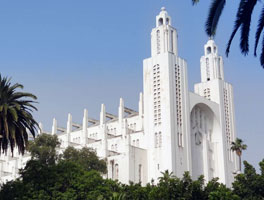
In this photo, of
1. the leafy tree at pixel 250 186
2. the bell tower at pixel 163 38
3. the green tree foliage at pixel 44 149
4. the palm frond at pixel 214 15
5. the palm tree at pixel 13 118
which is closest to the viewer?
the palm frond at pixel 214 15

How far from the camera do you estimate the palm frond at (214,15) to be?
17062 millimetres

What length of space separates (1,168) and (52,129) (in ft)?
40.2

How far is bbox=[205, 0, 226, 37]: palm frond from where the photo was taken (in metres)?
17.1

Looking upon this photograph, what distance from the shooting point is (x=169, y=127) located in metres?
65.7

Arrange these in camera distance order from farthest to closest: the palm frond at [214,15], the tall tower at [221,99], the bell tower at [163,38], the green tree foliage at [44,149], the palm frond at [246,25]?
the tall tower at [221,99], the bell tower at [163,38], the green tree foliage at [44,149], the palm frond at [214,15], the palm frond at [246,25]

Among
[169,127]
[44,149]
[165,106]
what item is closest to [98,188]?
[44,149]

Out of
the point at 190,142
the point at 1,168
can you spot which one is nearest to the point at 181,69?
the point at 190,142

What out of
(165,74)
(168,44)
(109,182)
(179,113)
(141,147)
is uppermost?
(168,44)

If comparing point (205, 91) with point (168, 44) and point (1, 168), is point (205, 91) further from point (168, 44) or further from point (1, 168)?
point (1, 168)

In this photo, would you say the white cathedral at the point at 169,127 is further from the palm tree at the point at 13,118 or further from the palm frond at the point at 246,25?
the palm frond at the point at 246,25

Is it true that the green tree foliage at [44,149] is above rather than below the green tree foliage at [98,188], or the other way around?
above

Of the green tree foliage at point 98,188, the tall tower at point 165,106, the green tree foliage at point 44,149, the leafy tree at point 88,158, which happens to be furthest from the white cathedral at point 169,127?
the green tree foliage at point 98,188

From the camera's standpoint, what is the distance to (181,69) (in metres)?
71.1

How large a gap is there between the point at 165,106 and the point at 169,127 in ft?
10.3
